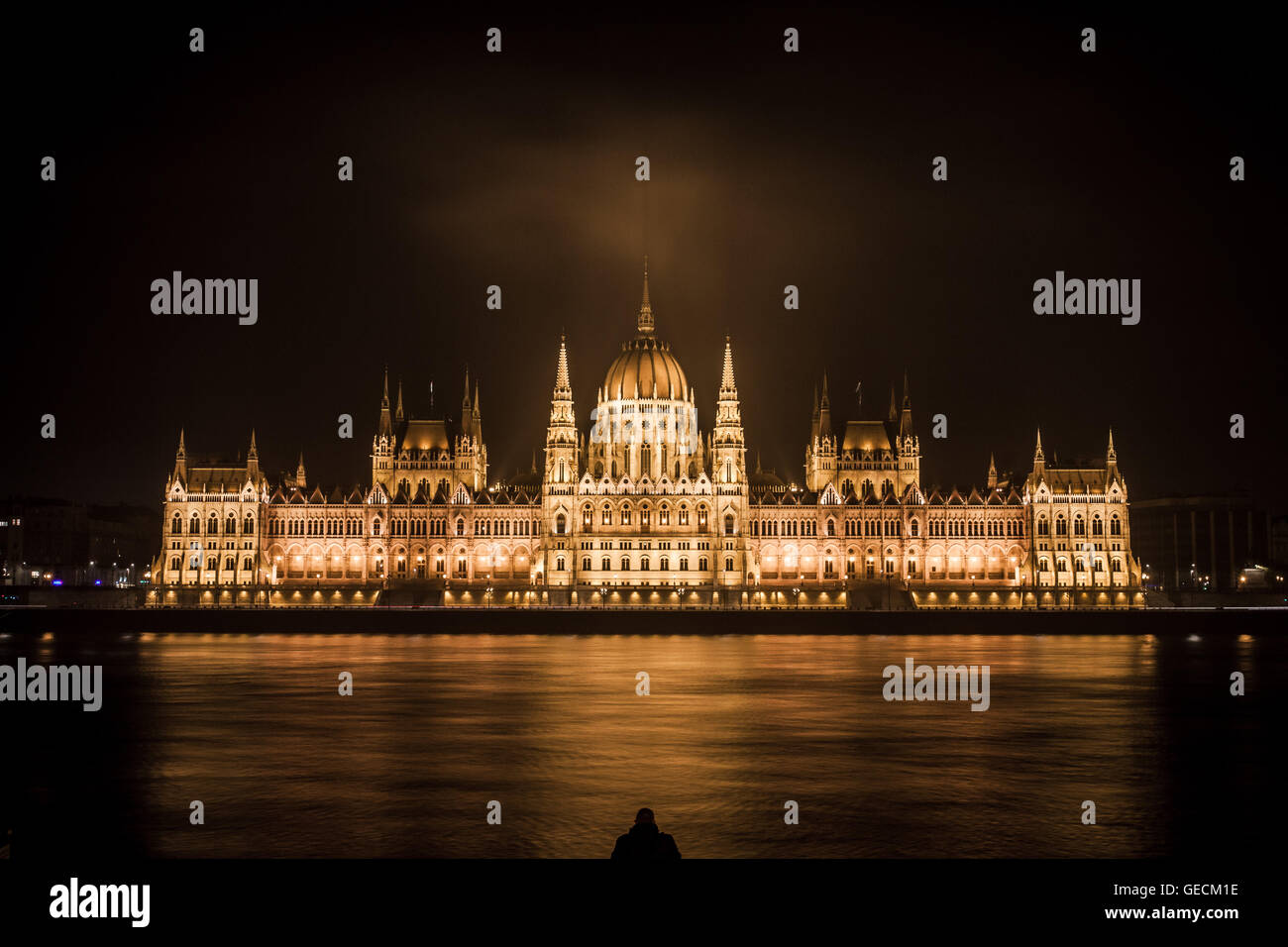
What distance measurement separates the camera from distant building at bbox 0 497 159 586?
152875mm

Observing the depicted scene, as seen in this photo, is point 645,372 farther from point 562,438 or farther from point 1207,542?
point 1207,542

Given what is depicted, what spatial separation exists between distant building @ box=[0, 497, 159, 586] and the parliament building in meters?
38.3

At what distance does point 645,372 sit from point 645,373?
0.32 ft

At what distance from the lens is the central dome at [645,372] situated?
A: 430 ft

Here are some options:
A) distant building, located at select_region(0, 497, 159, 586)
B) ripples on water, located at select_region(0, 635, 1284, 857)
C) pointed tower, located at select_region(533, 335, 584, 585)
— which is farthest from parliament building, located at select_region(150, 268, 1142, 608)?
ripples on water, located at select_region(0, 635, 1284, 857)

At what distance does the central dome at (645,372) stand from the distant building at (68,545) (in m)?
59.8

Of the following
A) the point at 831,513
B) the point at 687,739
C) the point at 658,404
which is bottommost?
the point at 687,739

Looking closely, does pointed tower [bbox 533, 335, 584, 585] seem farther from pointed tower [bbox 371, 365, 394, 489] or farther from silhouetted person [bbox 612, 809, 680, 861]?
silhouetted person [bbox 612, 809, 680, 861]
